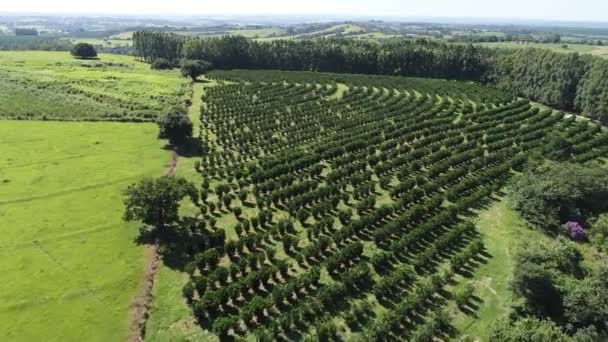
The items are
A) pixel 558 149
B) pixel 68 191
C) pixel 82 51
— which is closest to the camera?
pixel 68 191

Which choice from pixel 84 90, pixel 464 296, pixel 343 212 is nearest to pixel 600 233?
pixel 464 296

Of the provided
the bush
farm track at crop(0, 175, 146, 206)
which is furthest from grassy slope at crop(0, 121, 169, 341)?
the bush

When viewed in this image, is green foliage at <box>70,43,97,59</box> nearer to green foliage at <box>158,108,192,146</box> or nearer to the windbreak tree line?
the windbreak tree line

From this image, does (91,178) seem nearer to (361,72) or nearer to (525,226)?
(525,226)

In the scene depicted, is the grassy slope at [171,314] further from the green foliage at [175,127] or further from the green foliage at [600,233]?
the green foliage at [600,233]

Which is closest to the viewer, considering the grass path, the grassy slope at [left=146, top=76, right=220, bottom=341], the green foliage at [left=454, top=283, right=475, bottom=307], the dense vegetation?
the grassy slope at [left=146, top=76, right=220, bottom=341]

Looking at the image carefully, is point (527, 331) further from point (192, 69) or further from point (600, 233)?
point (192, 69)

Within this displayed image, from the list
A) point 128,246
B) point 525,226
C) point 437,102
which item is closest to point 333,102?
point 437,102
